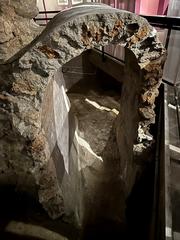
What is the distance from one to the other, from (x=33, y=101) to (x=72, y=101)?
351 centimetres

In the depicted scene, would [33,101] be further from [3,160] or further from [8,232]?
[8,232]

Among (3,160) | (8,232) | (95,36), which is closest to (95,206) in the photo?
(8,232)

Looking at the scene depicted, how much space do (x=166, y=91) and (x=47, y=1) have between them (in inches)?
193

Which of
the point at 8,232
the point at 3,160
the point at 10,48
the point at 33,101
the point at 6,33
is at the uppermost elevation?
the point at 6,33

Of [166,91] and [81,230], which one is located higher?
[166,91]

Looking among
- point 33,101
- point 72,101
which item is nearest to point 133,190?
point 33,101

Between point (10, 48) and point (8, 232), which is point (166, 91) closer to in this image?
point (10, 48)

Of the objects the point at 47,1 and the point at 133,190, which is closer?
the point at 133,190

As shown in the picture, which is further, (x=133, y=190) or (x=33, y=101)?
(x=133, y=190)

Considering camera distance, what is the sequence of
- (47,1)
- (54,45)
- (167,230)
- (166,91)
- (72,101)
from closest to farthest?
(167,230) < (54,45) < (166,91) < (72,101) < (47,1)

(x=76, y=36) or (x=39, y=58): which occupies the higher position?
(x=76, y=36)

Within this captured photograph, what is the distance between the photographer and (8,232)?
224 cm

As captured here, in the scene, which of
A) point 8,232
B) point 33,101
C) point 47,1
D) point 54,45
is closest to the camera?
point 54,45

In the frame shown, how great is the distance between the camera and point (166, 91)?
284 centimetres
